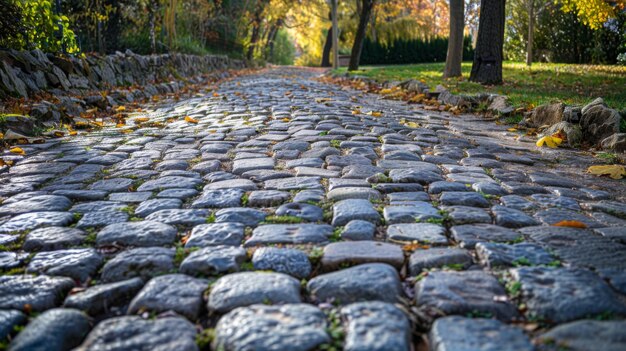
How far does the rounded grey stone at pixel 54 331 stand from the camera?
5.04 ft

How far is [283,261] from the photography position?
2.09m

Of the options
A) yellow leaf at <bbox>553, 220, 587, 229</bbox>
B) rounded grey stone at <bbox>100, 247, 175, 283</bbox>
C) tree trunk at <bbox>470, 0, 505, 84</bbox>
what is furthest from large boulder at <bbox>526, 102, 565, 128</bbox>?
rounded grey stone at <bbox>100, 247, 175, 283</bbox>

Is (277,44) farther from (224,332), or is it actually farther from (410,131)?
(224,332)

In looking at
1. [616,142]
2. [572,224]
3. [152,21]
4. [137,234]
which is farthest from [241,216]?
[152,21]

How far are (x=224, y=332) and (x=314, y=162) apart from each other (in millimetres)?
2500

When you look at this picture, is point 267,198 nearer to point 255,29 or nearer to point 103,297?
point 103,297

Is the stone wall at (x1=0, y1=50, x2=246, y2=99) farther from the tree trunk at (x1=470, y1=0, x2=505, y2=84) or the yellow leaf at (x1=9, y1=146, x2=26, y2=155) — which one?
the tree trunk at (x1=470, y1=0, x2=505, y2=84)

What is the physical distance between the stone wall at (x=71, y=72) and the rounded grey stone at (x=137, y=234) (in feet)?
14.3

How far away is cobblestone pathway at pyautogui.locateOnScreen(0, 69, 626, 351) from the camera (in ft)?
5.23

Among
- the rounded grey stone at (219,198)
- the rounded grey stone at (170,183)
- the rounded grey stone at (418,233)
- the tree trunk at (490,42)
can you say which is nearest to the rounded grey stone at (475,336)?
the rounded grey stone at (418,233)

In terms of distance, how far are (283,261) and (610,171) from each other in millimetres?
2787

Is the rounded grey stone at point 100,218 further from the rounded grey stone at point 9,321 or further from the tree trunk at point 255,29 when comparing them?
the tree trunk at point 255,29

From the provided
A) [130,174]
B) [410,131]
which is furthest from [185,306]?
[410,131]

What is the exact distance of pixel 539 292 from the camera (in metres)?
1.79
